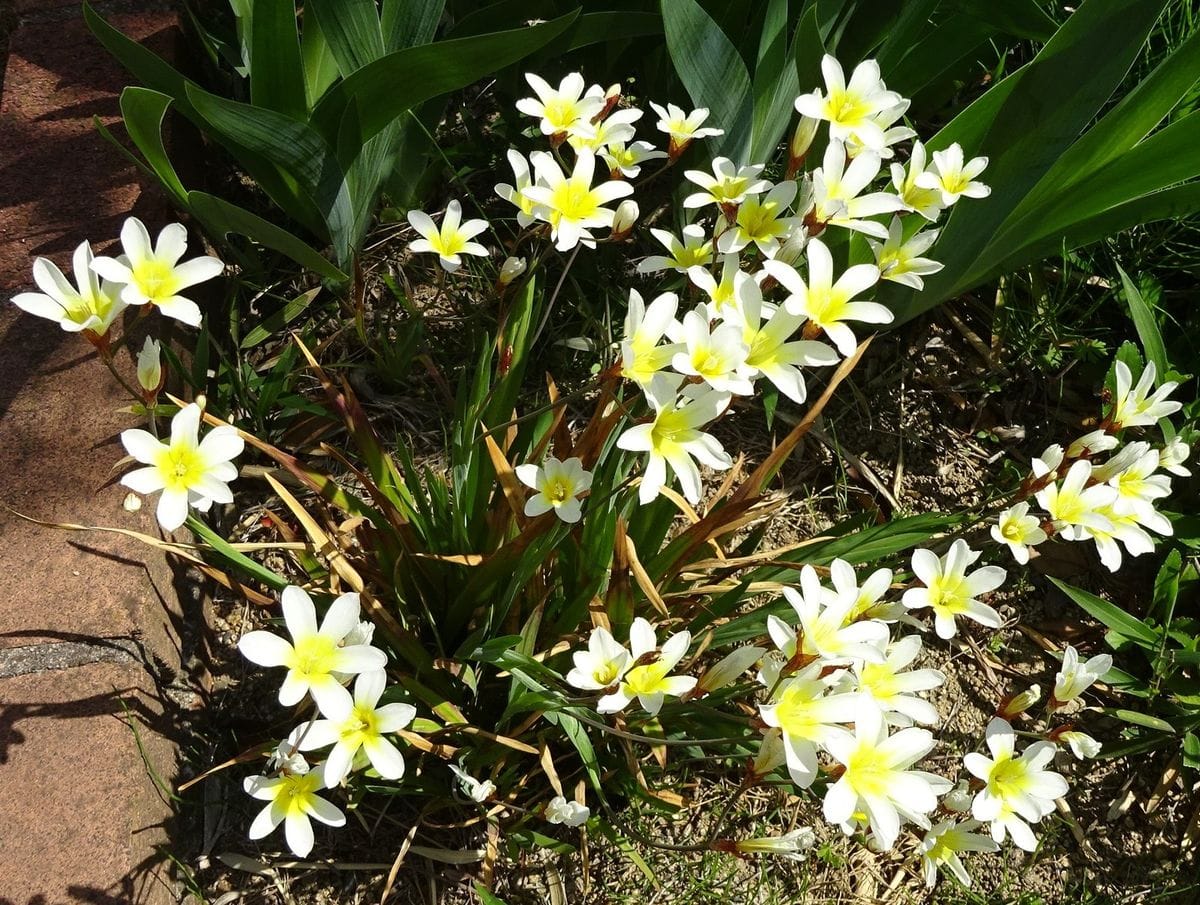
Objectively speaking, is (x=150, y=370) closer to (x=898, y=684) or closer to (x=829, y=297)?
(x=829, y=297)

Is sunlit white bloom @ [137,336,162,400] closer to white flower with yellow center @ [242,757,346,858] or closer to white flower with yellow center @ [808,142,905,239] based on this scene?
white flower with yellow center @ [242,757,346,858]

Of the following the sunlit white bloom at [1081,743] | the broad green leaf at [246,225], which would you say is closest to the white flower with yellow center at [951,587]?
the sunlit white bloom at [1081,743]

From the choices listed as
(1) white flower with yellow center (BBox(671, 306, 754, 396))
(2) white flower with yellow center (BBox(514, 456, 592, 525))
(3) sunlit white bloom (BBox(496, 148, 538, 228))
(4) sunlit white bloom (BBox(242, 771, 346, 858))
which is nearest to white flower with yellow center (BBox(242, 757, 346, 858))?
(4) sunlit white bloom (BBox(242, 771, 346, 858))

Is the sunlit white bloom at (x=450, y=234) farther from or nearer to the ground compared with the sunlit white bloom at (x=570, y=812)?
farther from the ground

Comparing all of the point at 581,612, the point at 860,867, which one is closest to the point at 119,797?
the point at 581,612

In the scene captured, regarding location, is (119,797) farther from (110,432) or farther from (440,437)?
(440,437)

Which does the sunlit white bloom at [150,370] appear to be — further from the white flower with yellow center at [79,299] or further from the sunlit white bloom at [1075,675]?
the sunlit white bloom at [1075,675]

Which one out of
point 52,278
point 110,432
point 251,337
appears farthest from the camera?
point 251,337
